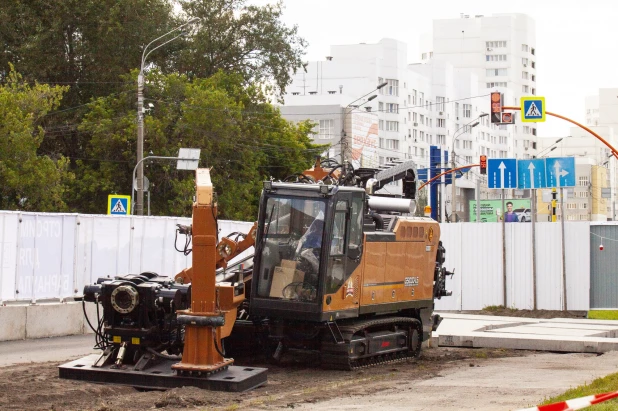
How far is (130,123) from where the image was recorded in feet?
187

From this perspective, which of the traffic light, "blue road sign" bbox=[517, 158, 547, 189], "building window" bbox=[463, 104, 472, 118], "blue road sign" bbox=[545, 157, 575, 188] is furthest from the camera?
"building window" bbox=[463, 104, 472, 118]

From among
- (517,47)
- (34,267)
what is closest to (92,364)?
(34,267)

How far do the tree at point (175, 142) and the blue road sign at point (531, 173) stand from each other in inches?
1164

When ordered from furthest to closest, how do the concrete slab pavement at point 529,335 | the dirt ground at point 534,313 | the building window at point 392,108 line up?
the building window at point 392,108 → the dirt ground at point 534,313 → the concrete slab pavement at point 529,335

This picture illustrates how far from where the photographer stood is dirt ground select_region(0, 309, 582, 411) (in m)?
11.4

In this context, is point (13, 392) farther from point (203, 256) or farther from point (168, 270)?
point (168, 270)

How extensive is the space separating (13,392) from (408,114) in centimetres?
11400

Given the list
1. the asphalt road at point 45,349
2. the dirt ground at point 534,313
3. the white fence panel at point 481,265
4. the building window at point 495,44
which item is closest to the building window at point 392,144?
the building window at point 495,44

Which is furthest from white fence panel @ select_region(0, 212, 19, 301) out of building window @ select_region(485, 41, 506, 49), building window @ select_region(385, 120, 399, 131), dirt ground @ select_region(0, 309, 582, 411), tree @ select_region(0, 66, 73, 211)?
building window @ select_region(485, 41, 506, 49)

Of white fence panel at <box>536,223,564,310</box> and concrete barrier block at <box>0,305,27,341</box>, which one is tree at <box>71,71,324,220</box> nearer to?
white fence panel at <box>536,223,564,310</box>

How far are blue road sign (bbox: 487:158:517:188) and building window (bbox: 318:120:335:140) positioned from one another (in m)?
74.7

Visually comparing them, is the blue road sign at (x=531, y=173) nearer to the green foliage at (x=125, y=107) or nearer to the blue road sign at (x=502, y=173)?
the blue road sign at (x=502, y=173)

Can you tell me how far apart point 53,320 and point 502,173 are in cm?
1391

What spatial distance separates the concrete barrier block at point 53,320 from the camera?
1995cm
